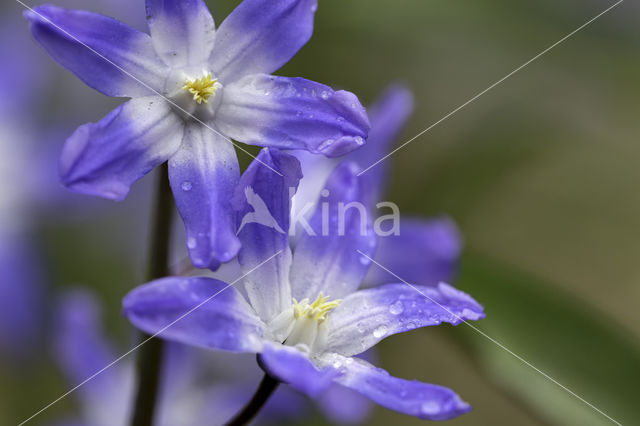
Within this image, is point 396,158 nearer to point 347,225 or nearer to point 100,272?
point 100,272

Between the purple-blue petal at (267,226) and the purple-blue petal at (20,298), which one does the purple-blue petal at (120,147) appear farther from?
the purple-blue petal at (20,298)

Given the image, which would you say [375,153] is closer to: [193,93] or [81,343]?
[193,93]

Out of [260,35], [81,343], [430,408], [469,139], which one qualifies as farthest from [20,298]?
[430,408]

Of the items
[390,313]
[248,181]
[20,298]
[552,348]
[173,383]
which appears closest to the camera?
[248,181]

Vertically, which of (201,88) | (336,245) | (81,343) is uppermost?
(201,88)

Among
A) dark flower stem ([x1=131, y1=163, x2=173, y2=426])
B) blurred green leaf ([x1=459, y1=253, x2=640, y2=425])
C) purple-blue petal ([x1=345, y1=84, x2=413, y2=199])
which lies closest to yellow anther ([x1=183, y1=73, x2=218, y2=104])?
dark flower stem ([x1=131, y1=163, x2=173, y2=426])

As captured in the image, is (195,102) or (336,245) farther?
(336,245)

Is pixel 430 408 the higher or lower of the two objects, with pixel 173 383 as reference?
higher

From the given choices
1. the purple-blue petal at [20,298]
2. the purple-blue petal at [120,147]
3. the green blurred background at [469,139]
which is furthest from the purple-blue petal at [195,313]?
the purple-blue petal at [20,298]

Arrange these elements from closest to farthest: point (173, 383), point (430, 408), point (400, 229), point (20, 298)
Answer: point (430, 408)
point (400, 229)
point (173, 383)
point (20, 298)
